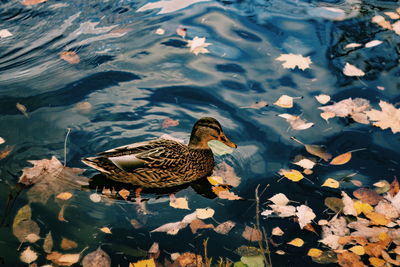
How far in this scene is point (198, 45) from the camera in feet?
24.0

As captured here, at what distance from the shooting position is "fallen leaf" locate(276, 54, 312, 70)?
22.8ft

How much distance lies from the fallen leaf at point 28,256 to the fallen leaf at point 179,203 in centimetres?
136

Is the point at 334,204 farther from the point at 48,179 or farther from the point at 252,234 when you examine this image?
the point at 48,179

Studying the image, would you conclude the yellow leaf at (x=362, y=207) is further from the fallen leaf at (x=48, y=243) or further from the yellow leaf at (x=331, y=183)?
the fallen leaf at (x=48, y=243)

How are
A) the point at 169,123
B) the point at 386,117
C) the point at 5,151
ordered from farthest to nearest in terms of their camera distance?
the point at 386,117 → the point at 169,123 → the point at 5,151

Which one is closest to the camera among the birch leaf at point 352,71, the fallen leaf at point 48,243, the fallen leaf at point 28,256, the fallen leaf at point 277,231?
the fallen leaf at point 28,256

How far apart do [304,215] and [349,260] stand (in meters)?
0.63

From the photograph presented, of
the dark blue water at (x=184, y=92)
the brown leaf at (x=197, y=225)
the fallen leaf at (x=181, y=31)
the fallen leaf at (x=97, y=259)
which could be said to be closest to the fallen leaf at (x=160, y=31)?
the dark blue water at (x=184, y=92)

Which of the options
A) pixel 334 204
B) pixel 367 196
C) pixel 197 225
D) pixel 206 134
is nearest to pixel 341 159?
pixel 367 196

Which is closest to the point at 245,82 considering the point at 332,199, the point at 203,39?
the point at 203,39

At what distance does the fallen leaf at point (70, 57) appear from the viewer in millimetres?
6957

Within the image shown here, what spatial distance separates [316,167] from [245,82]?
186 centimetres

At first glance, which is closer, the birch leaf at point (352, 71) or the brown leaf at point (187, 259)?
the brown leaf at point (187, 259)

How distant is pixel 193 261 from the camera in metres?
4.16
